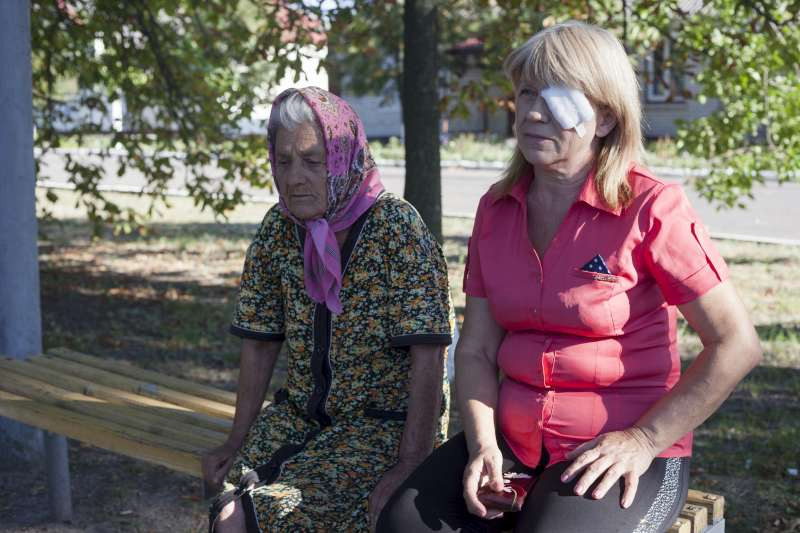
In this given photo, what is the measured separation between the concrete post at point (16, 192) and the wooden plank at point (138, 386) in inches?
7.7

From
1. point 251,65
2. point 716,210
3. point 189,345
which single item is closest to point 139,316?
point 189,345

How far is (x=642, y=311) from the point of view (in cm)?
259

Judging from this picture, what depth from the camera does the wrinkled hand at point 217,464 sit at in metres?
3.13

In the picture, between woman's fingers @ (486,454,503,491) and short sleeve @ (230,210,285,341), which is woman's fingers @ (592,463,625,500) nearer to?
woman's fingers @ (486,454,503,491)

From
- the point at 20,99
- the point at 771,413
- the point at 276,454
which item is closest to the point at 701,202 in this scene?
the point at 771,413

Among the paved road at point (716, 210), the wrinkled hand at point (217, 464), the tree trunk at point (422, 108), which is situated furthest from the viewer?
the paved road at point (716, 210)

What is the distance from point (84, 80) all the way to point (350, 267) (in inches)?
208

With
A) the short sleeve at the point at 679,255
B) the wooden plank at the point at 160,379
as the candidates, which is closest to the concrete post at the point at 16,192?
the wooden plank at the point at 160,379

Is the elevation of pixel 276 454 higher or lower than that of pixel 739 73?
lower

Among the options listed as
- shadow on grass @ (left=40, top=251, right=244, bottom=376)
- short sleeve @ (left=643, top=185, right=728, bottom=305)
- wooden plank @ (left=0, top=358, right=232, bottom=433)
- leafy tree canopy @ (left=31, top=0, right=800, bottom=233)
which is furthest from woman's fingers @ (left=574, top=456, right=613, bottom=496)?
shadow on grass @ (left=40, top=251, right=244, bottom=376)

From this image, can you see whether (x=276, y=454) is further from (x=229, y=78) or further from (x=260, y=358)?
(x=229, y=78)

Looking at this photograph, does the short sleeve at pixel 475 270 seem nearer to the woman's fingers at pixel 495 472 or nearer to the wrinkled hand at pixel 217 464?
the woman's fingers at pixel 495 472

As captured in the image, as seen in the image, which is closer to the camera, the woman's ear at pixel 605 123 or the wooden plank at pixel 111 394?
the woman's ear at pixel 605 123

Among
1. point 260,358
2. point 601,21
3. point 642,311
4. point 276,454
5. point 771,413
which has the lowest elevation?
point 771,413
